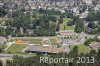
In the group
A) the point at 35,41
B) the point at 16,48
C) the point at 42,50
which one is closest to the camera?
the point at 42,50

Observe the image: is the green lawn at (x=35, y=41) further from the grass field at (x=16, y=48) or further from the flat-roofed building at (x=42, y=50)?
Answer: the flat-roofed building at (x=42, y=50)

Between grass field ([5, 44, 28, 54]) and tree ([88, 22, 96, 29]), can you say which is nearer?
grass field ([5, 44, 28, 54])

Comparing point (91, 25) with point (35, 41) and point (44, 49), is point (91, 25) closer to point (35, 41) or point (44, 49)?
point (35, 41)

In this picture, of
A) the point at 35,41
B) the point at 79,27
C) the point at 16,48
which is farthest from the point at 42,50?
the point at 79,27

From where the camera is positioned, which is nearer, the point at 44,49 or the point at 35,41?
the point at 44,49

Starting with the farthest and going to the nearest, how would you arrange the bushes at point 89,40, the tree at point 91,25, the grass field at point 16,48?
the tree at point 91,25
the bushes at point 89,40
the grass field at point 16,48

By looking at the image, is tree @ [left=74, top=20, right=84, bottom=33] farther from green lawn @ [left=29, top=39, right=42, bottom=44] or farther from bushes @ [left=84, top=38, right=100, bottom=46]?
green lawn @ [left=29, top=39, right=42, bottom=44]

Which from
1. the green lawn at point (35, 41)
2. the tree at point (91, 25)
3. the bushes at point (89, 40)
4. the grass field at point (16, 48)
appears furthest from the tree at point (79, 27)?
the grass field at point (16, 48)

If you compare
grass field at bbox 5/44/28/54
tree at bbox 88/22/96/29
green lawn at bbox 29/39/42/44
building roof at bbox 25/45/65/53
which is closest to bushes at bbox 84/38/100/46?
building roof at bbox 25/45/65/53

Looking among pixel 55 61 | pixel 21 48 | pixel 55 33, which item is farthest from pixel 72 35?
pixel 55 61

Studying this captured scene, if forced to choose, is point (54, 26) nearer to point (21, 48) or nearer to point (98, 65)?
point (21, 48)

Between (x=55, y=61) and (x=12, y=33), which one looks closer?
(x=55, y=61)
